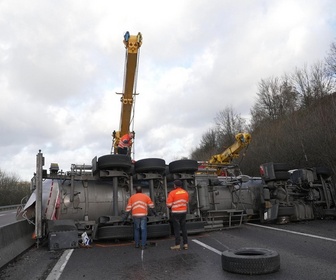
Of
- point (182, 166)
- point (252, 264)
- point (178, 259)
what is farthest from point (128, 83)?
point (252, 264)

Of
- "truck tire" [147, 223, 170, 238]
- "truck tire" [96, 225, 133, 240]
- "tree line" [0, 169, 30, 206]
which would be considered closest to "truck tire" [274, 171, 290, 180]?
"truck tire" [147, 223, 170, 238]

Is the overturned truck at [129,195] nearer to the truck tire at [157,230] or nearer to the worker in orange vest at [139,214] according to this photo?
the truck tire at [157,230]

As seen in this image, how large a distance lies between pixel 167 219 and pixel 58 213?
9.54ft

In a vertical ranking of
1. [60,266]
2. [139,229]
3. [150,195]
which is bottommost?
[60,266]

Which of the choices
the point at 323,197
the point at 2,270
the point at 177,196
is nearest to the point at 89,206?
the point at 177,196

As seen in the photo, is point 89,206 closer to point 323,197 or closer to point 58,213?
point 58,213

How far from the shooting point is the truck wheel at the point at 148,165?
31.5 feet

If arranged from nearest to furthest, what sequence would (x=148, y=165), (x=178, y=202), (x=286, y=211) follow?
(x=178, y=202) → (x=148, y=165) → (x=286, y=211)

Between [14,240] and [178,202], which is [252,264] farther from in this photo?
[14,240]

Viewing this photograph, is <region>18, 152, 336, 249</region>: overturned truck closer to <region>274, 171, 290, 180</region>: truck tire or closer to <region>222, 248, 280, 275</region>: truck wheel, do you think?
<region>274, 171, 290, 180</region>: truck tire

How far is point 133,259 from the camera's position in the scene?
660cm

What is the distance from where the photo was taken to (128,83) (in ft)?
45.0

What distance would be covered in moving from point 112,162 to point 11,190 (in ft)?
149

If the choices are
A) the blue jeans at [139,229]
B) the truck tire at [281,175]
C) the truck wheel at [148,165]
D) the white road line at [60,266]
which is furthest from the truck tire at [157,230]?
the truck tire at [281,175]
